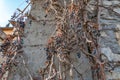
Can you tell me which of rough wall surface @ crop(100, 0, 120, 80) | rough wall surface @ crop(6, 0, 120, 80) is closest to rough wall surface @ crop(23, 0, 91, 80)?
rough wall surface @ crop(6, 0, 120, 80)

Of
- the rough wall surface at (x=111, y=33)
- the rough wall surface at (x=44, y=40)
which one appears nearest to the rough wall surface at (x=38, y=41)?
the rough wall surface at (x=44, y=40)

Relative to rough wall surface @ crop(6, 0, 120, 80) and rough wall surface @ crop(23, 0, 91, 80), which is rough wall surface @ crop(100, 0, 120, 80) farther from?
rough wall surface @ crop(23, 0, 91, 80)

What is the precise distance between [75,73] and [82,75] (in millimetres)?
40

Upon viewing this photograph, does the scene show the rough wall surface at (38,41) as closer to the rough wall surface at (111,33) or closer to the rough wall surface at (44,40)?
the rough wall surface at (44,40)

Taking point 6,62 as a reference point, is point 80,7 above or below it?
above

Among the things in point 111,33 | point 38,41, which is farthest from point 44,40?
point 111,33

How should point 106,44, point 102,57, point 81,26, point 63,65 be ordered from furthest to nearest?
point 106,44 → point 102,57 → point 81,26 → point 63,65

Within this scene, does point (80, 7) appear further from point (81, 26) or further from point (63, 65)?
point (63, 65)

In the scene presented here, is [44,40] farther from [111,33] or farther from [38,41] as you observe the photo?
[111,33]

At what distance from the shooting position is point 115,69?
4.94 feet

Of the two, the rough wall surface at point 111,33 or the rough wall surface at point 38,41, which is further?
the rough wall surface at point 111,33

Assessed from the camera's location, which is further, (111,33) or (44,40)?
(111,33)

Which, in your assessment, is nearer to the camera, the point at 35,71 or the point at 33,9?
the point at 35,71

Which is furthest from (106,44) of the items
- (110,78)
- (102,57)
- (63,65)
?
(63,65)
